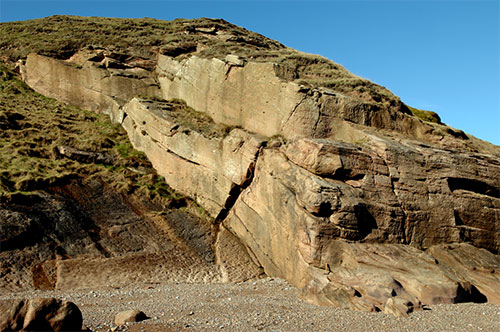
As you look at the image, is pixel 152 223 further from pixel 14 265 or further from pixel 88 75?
pixel 88 75

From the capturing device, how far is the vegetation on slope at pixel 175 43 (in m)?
20.1

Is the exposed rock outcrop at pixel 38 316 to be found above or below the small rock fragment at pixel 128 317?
above

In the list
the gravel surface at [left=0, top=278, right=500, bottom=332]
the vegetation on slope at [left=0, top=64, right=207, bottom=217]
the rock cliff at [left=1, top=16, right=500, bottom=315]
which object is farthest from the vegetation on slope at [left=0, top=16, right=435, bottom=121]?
the gravel surface at [left=0, top=278, right=500, bottom=332]

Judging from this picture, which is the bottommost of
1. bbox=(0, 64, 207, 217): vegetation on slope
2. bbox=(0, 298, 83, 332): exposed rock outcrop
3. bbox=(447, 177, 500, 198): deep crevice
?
bbox=(0, 298, 83, 332): exposed rock outcrop

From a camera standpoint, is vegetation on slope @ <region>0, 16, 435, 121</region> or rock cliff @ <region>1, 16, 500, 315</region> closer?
rock cliff @ <region>1, 16, 500, 315</region>

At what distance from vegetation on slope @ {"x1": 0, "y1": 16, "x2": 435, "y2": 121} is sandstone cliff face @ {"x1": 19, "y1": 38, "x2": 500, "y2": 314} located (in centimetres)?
121

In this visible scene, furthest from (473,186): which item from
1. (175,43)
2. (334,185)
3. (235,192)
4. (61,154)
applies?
(175,43)

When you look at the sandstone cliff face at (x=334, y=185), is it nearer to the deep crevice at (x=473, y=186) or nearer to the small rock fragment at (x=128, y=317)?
the deep crevice at (x=473, y=186)

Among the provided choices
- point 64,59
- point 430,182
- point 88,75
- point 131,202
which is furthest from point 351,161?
point 64,59

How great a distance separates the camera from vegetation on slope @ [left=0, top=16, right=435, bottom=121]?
791 inches

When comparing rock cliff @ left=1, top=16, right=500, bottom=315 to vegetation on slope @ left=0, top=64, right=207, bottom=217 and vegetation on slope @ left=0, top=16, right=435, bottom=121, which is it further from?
vegetation on slope @ left=0, top=64, right=207, bottom=217

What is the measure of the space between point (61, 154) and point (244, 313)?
48.3 ft

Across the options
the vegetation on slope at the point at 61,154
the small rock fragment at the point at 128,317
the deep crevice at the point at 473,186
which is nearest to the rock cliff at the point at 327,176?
the deep crevice at the point at 473,186

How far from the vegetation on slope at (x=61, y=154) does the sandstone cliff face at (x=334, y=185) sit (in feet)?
3.96
